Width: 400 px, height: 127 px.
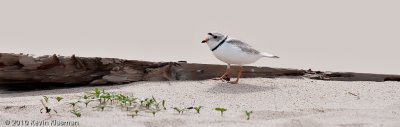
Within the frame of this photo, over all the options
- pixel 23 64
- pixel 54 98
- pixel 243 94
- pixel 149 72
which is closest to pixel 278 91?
pixel 243 94

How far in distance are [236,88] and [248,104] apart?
58cm

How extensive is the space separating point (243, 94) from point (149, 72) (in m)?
0.88

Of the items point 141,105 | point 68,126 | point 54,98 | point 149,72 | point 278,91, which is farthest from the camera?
point 149,72

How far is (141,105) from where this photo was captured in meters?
4.06

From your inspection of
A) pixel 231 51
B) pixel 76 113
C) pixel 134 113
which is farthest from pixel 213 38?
pixel 76 113

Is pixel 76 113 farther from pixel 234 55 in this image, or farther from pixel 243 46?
pixel 243 46

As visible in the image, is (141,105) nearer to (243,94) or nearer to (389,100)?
(243,94)

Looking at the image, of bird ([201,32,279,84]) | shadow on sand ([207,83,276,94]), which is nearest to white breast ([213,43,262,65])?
A: bird ([201,32,279,84])

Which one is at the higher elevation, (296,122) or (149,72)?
(149,72)

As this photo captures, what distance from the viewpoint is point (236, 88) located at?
15.6 feet

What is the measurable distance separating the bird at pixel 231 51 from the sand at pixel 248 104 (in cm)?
17

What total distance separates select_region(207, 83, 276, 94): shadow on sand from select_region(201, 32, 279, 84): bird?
13cm

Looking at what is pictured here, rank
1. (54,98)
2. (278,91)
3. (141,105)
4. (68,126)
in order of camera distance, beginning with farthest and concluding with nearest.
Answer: (278,91), (54,98), (141,105), (68,126)

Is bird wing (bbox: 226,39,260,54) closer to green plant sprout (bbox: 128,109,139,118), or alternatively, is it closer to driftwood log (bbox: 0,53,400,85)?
driftwood log (bbox: 0,53,400,85)
